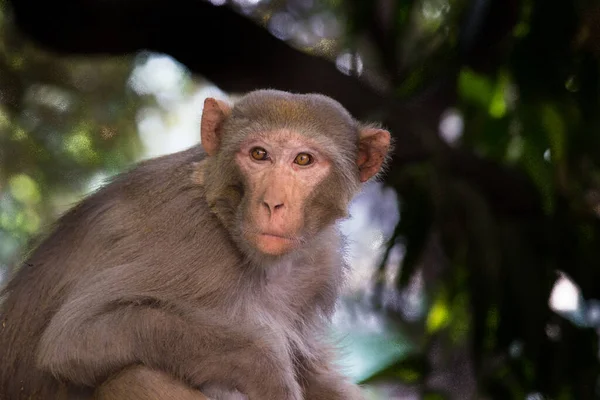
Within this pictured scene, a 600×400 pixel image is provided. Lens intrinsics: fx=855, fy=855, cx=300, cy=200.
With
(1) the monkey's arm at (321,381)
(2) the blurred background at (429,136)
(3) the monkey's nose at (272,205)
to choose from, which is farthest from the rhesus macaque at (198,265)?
(2) the blurred background at (429,136)

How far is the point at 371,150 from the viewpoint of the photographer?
3.01 m

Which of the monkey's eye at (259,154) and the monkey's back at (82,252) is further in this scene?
the monkey's back at (82,252)

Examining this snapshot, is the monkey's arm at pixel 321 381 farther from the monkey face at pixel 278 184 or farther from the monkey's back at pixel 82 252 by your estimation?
the monkey's back at pixel 82 252

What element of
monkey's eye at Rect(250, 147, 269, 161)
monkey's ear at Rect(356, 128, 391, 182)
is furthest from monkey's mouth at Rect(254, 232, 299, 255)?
monkey's ear at Rect(356, 128, 391, 182)

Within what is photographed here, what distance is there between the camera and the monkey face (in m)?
2.65

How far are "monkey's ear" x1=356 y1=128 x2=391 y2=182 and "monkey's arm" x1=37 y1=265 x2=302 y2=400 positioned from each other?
0.73m

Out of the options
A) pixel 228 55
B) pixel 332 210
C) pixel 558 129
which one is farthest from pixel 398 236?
pixel 332 210

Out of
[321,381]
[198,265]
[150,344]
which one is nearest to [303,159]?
[198,265]

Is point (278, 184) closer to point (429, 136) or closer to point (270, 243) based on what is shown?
point (270, 243)

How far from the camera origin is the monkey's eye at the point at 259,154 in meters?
2.79

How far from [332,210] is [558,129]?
209 cm

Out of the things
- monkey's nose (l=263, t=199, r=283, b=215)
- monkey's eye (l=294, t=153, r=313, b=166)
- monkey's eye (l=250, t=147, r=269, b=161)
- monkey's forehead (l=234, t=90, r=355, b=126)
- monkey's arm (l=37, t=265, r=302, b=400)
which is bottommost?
monkey's arm (l=37, t=265, r=302, b=400)

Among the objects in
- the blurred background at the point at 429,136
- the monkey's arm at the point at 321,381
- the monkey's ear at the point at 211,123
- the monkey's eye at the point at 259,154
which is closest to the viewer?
the monkey's eye at the point at 259,154

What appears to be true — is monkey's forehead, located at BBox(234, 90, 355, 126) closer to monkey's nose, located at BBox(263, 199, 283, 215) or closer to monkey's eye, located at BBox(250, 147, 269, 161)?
monkey's eye, located at BBox(250, 147, 269, 161)
